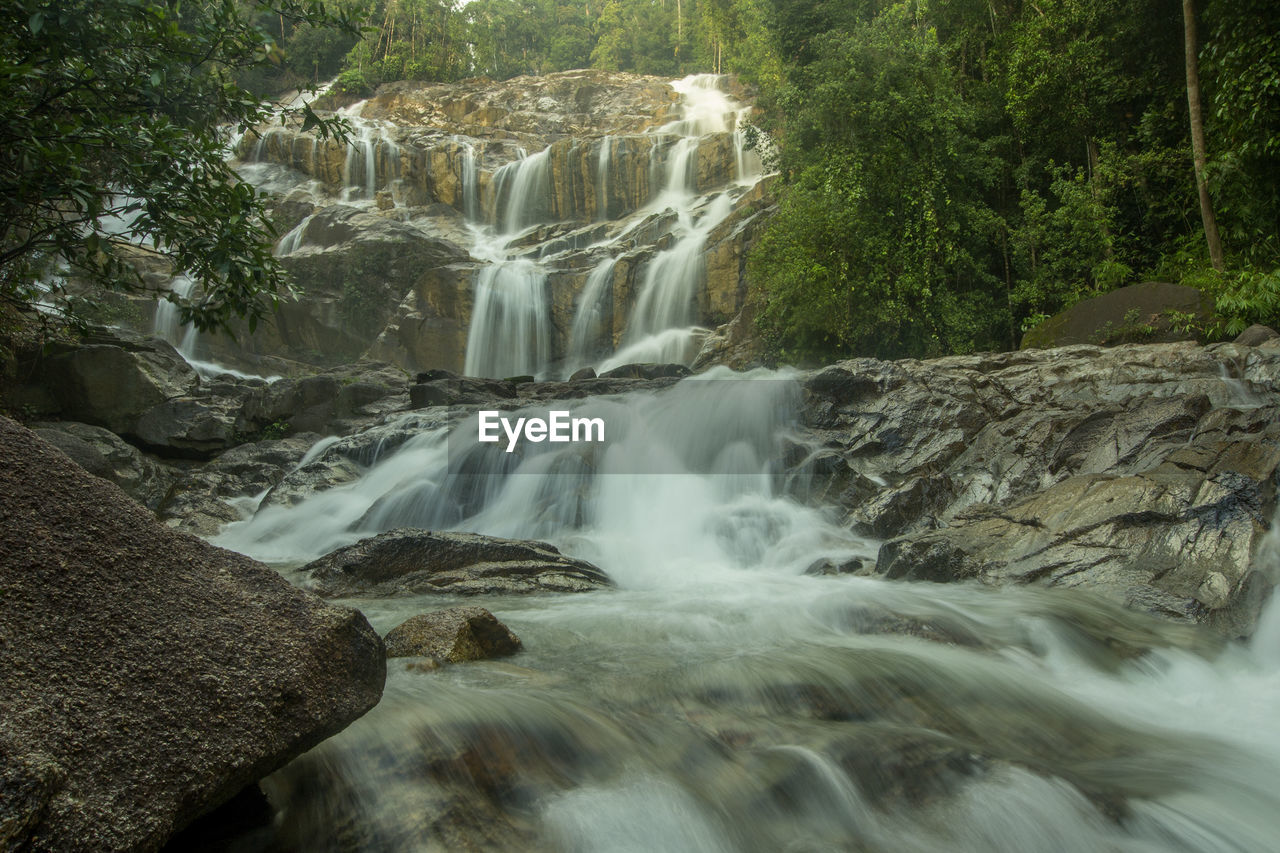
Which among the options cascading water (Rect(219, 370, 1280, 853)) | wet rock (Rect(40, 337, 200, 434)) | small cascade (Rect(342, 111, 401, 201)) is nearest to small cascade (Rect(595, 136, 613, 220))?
small cascade (Rect(342, 111, 401, 201))

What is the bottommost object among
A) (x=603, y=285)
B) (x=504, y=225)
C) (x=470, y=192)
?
(x=603, y=285)

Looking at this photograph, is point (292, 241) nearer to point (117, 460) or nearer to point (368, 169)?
point (368, 169)

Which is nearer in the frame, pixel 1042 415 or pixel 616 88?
pixel 1042 415

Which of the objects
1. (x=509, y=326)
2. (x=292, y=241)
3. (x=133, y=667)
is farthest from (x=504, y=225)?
(x=133, y=667)

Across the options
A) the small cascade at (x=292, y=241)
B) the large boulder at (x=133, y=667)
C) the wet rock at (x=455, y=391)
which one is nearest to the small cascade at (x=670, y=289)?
the wet rock at (x=455, y=391)

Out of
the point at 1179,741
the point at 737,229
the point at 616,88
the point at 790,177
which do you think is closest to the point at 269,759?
the point at 1179,741

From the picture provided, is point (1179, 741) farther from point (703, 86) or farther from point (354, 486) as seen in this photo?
point (703, 86)

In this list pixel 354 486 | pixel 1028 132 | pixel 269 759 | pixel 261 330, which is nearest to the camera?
pixel 269 759

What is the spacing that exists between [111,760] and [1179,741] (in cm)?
516

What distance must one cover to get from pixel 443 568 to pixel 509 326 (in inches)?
712

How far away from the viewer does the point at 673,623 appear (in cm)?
607

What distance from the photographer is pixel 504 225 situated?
32906 millimetres

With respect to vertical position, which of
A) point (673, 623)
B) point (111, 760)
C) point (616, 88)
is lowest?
point (673, 623)

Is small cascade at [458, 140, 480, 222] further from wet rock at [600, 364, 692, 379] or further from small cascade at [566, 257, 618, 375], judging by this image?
wet rock at [600, 364, 692, 379]
